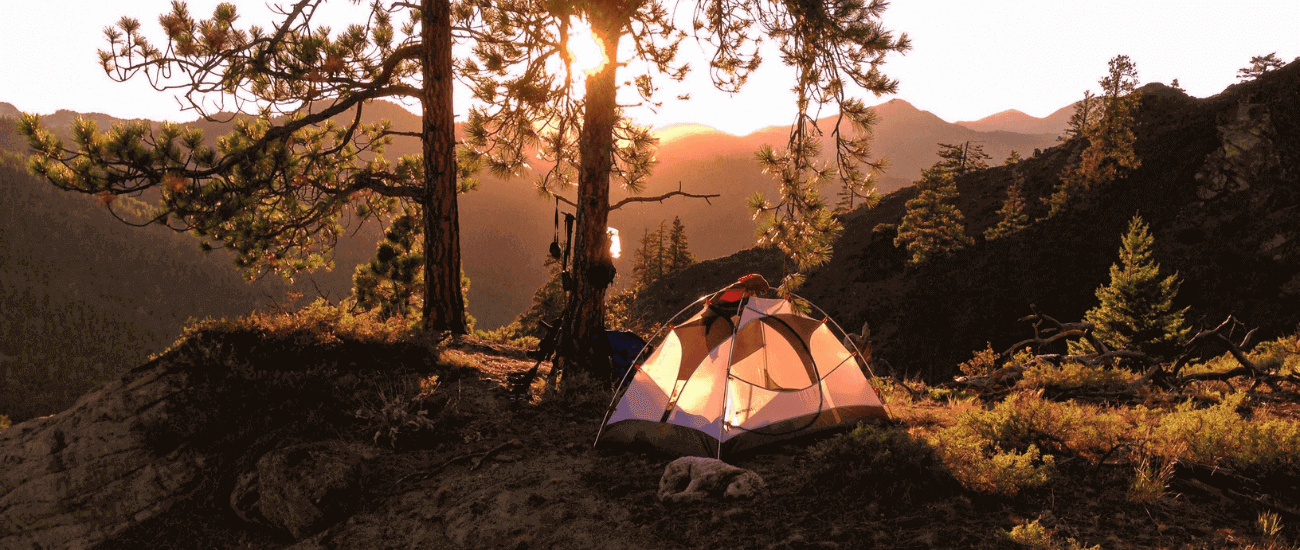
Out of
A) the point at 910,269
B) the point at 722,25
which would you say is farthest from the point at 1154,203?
the point at 722,25

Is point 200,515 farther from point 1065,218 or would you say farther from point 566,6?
point 1065,218

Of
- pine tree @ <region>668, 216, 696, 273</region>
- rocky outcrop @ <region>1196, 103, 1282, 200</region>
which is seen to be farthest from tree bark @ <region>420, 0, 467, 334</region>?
rocky outcrop @ <region>1196, 103, 1282, 200</region>

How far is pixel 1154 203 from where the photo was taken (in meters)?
40.4

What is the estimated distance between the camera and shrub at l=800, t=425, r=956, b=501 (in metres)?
4.61

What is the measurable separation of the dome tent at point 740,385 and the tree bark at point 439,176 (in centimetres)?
607

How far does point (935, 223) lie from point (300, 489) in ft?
164

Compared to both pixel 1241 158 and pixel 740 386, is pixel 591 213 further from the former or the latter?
pixel 1241 158

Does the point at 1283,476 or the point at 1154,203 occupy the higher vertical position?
the point at 1154,203

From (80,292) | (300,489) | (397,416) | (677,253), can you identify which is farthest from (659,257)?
(80,292)

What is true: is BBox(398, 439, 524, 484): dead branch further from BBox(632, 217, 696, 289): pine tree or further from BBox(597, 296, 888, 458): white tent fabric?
BBox(632, 217, 696, 289): pine tree

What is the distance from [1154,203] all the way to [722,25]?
48441mm

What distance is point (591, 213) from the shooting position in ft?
27.7

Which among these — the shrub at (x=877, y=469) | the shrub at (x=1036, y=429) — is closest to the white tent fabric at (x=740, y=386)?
the shrub at (x=877, y=469)

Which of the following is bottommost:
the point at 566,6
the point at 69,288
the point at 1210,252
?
the point at 69,288
